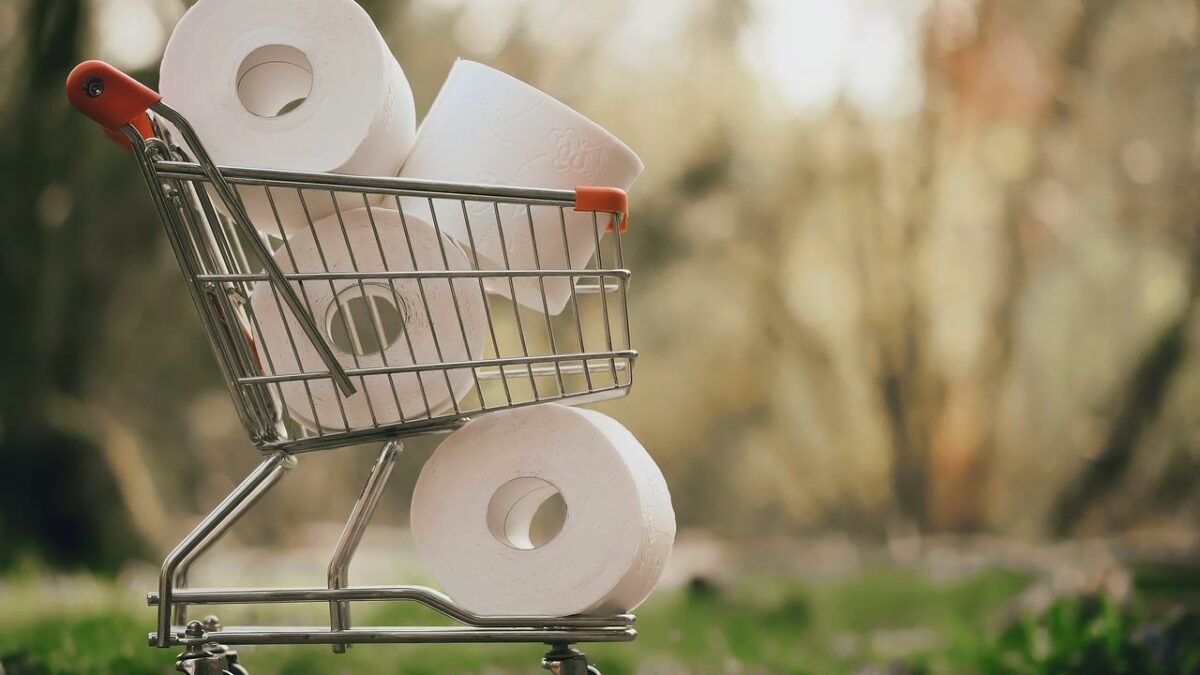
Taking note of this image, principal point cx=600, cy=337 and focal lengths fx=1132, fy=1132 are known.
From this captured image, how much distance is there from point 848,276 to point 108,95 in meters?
3.53

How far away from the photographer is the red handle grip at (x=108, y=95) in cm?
104

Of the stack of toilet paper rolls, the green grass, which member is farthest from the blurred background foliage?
the stack of toilet paper rolls

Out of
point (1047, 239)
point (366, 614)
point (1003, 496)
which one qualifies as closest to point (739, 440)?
point (1003, 496)

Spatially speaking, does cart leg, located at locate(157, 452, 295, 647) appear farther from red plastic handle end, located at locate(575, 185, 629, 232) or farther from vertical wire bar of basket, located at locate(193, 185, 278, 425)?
red plastic handle end, located at locate(575, 185, 629, 232)

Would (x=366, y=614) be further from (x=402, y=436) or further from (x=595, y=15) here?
(x=595, y=15)

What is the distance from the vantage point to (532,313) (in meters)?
4.08

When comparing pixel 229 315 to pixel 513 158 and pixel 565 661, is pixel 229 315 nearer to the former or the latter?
pixel 513 158

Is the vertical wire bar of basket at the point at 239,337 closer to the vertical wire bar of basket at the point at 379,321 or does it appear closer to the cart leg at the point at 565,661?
the vertical wire bar of basket at the point at 379,321

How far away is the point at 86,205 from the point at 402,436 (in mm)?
2869

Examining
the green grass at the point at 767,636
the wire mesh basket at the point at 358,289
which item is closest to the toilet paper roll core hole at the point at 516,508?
the wire mesh basket at the point at 358,289

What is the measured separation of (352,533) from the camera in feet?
3.93

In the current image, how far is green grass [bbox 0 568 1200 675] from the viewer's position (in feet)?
6.90

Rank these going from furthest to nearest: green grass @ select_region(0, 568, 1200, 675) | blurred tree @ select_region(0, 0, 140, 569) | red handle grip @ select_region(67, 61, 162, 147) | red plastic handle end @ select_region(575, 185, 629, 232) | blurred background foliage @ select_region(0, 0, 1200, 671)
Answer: blurred background foliage @ select_region(0, 0, 1200, 671)
blurred tree @ select_region(0, 0, 140, 569)
green grass @ select_region(0, 568, 1200, 675)
red plastic handle end @ select_region(575, 185, 629, 232)
red handle grip @ select_region(67, 61, 162, 147)

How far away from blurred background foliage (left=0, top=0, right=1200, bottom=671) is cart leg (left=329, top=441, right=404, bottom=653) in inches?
107
